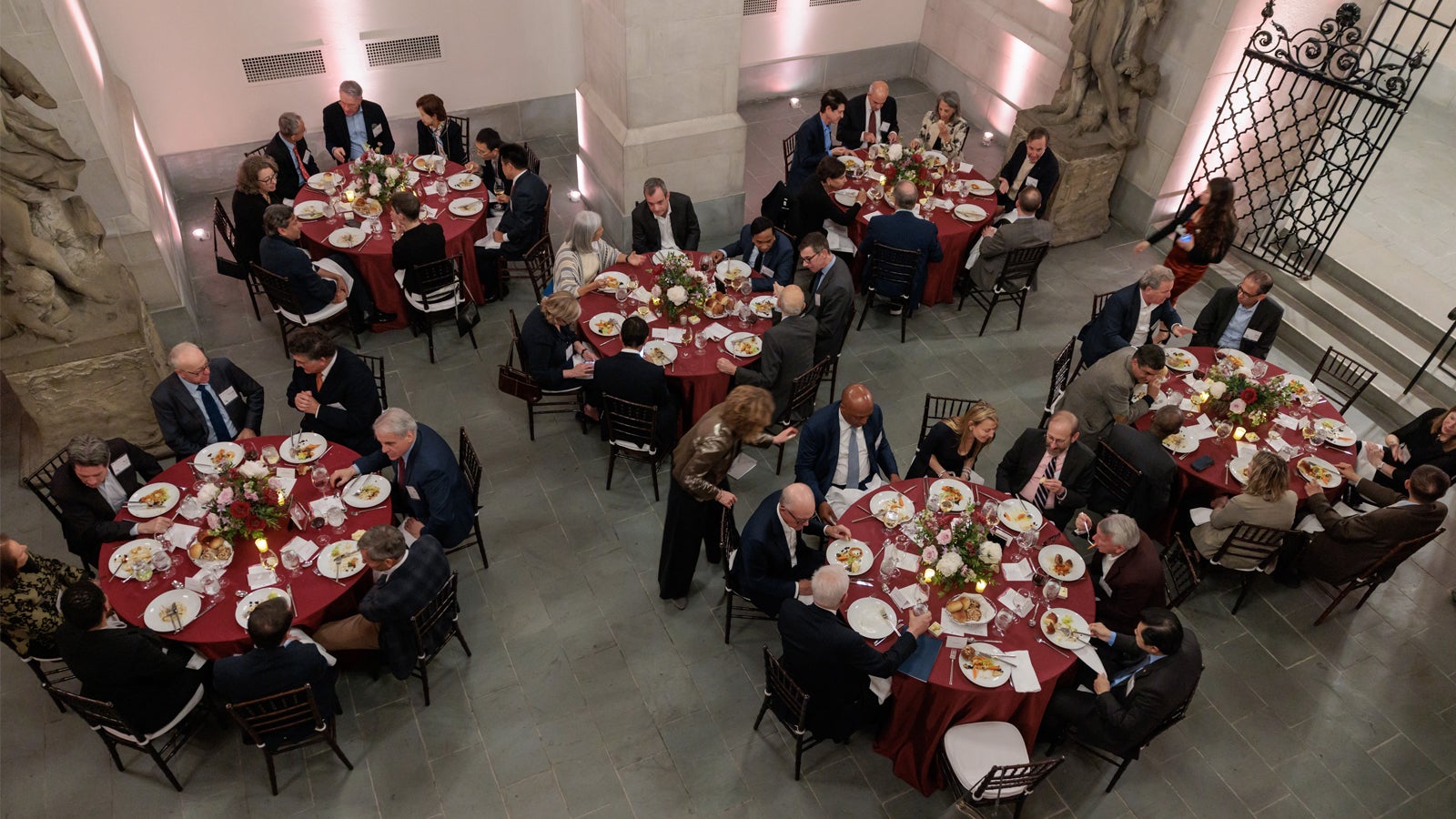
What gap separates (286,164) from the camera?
9281 millimetres

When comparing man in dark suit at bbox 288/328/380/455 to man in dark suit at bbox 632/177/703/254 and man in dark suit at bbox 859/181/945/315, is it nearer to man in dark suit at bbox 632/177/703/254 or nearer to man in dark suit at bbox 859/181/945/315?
man in dark suit at bbox 632/177/703/254

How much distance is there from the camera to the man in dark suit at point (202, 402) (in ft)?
20.2

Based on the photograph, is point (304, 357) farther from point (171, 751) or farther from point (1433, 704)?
point (1433, 704)

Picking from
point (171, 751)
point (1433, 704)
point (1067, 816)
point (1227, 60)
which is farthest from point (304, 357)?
point (1227, 60)

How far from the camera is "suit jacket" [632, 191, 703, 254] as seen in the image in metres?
8.41

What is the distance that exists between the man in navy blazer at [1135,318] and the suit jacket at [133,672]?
23.0ft

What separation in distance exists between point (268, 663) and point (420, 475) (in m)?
1.47

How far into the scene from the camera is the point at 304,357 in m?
6.28

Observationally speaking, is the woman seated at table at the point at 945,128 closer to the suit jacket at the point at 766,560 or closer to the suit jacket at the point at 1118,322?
the suit jacket at the point at 1118,322

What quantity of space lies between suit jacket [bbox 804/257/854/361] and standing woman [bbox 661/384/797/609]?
163 centimetres

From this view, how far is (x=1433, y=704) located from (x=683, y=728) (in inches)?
204

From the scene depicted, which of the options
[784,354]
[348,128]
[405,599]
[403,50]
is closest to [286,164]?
[348,128]

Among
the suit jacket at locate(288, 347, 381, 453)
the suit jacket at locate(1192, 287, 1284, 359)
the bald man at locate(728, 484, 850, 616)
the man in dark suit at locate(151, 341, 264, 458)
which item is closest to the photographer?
the bald man at locate(728, 484, 850, 616)

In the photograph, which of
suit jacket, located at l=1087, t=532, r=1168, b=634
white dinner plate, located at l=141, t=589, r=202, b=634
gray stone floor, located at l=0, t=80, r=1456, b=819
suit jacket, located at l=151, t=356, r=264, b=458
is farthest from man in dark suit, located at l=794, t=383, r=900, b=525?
suit jacket, located at l=151, t=356, r=264, b=458
